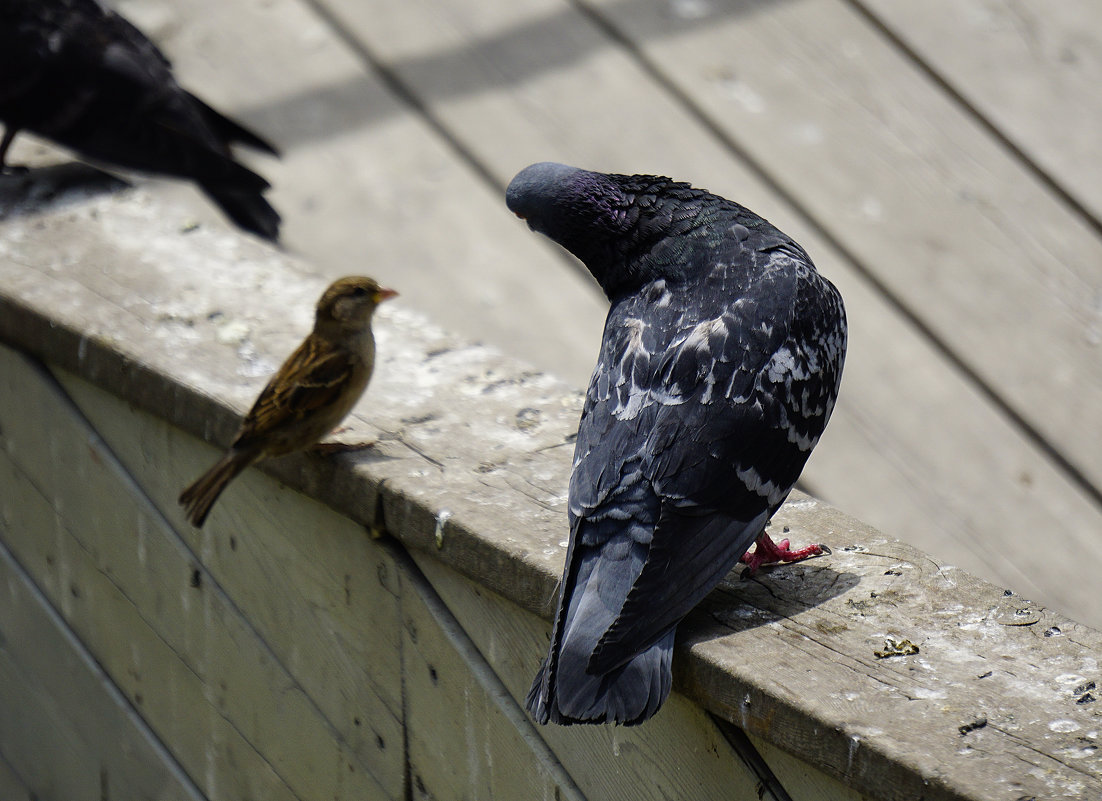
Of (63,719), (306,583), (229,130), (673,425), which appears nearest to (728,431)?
(673,425)

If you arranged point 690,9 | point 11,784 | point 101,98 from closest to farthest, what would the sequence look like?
point 101,98 → point 11,784 → point 690,9

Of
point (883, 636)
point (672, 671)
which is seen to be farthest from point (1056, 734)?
point (672, 671)

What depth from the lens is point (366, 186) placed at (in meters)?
3.33

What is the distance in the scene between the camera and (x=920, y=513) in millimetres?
2740

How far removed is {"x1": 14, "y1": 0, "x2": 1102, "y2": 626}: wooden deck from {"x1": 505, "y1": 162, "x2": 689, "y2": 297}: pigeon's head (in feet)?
3.12

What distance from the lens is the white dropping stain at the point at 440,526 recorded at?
5.35ft

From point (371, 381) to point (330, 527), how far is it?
1.11ft

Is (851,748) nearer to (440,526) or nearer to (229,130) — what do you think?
(440,526)

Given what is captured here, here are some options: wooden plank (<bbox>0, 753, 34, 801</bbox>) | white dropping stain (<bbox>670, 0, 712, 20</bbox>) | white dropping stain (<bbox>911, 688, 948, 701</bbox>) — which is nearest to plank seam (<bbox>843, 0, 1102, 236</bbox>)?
white dropping stain (<bbox>670, 0, 712, 20</bbox>)

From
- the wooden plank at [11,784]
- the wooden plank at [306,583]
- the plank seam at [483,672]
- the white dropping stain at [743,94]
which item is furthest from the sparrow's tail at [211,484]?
the white dropping stain at [743,94]

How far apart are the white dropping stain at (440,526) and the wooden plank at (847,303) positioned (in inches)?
51.6

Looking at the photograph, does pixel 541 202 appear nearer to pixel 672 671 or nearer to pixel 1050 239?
pixel 672 671

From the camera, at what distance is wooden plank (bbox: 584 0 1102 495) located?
2.95 meters

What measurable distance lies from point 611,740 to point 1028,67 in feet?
8.64
